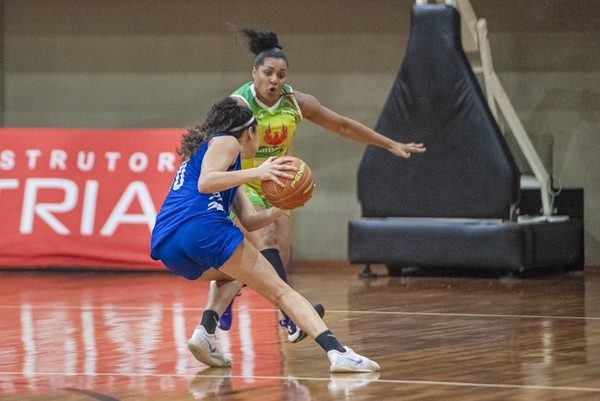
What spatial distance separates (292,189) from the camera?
19.8ft

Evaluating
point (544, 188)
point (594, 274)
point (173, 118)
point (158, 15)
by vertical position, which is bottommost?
point (594, 274)

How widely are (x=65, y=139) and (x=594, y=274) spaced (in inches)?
222

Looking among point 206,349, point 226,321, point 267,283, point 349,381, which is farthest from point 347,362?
point 226,321

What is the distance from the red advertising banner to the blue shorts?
6.44m

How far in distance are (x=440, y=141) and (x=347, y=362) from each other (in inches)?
242

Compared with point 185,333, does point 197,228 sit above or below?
above

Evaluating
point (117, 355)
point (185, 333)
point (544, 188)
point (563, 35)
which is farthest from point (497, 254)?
point (117, 355)

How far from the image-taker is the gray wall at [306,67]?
13500mm

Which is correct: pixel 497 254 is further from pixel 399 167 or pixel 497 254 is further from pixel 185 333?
pixel 185 333

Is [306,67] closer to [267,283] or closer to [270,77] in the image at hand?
[270,77]

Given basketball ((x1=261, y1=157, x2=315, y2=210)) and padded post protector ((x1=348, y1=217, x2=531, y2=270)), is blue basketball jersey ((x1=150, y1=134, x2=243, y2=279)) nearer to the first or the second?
basketball ((x1=261, y1=157, x2=315, y2=210))

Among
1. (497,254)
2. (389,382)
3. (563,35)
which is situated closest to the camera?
(389,382)

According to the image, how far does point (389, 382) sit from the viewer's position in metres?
5.94

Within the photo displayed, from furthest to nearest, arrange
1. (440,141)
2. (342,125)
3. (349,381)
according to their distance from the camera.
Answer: (440,141)
(342,125)
(349,381)
